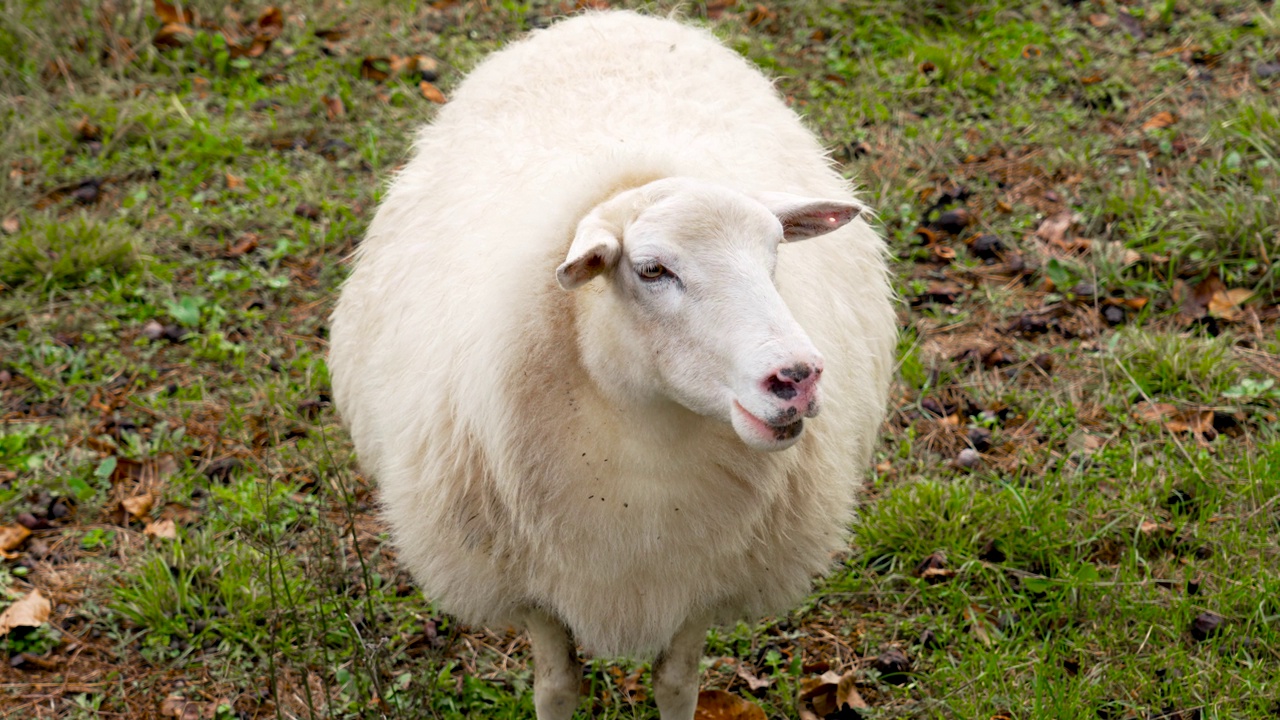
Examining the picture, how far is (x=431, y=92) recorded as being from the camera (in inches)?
221

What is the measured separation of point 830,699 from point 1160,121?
319 cm

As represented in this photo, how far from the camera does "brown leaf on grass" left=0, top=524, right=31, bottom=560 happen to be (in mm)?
3562

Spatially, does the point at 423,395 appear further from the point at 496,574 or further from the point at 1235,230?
the point at 1235,230

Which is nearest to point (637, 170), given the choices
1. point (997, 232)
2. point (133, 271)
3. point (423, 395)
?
point (423, 395)

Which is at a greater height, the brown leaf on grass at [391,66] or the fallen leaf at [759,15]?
the fallen leaf at [759,15]

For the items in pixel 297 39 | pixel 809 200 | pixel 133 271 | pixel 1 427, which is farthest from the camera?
pixel 297 39

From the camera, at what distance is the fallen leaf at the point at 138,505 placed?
12.1 feet

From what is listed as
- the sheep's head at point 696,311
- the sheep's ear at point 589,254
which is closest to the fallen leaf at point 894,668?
the sheep's head at point 696,311

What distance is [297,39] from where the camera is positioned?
5922mm

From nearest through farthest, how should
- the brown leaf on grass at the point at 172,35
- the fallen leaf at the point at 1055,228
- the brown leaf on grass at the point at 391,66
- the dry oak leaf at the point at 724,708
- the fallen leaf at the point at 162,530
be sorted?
→ the dry oak leaf at the point at 724,708
the fallen leaf at the point at 162,530
the fallen leaf at the point at 1055,228
the brown leaf on grass at the point at 391,66
the brown leaf on grass at the point at 172,35

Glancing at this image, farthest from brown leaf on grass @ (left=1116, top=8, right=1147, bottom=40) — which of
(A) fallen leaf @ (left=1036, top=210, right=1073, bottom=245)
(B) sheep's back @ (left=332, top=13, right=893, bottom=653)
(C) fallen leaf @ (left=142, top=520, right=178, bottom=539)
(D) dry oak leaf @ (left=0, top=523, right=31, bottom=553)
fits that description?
(D) dry oak leaf @ (left=0, top=523, right=31, bottom=553)

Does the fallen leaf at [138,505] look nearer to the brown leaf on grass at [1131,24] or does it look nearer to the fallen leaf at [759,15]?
the fallen leaf at [759,15]

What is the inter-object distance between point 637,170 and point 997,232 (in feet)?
8.86

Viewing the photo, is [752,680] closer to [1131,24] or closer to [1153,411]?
[1153,411]
